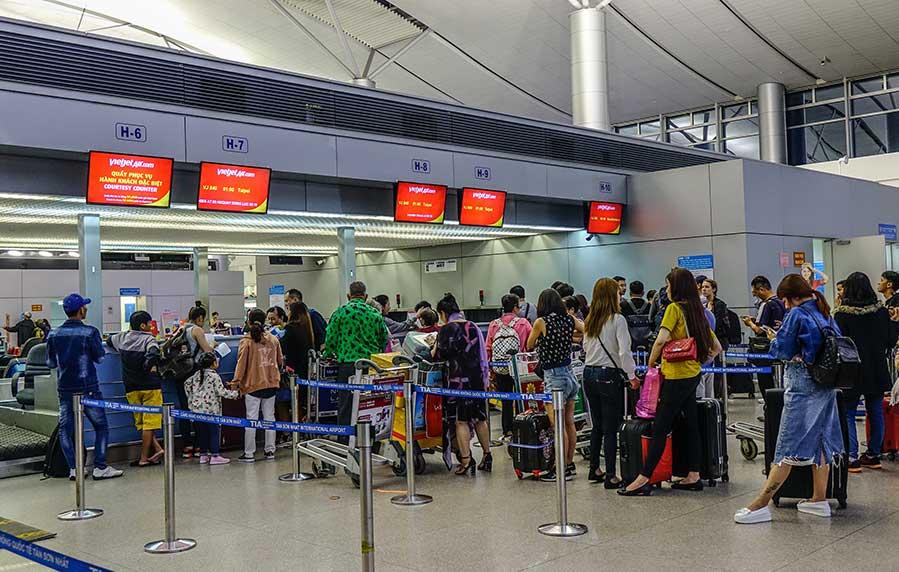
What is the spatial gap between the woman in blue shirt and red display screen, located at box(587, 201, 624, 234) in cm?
952

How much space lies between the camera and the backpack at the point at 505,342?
27.4 ft

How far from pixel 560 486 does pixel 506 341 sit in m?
3.25

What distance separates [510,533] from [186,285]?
50.4 feet

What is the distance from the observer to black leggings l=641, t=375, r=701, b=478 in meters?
5.92

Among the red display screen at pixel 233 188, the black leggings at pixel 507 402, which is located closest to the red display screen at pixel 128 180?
the red display screen at pixel 233 188

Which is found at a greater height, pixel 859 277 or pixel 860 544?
pixel 859 277

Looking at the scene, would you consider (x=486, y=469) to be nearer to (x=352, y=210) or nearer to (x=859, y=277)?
(x=859, y=277)

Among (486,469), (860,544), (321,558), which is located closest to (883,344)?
(860,544)

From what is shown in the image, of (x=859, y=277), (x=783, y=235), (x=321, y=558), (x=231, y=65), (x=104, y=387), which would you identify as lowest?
(x=321, y=558)

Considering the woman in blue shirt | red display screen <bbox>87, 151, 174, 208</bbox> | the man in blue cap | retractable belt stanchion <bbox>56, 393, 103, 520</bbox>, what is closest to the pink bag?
the woman in blue shirt

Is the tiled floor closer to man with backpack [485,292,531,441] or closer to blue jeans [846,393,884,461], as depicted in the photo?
blue jeans [846,393,884,461]

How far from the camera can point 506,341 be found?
27.5 ft

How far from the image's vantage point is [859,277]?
672 cm

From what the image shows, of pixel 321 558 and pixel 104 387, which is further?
pixel 104 387
